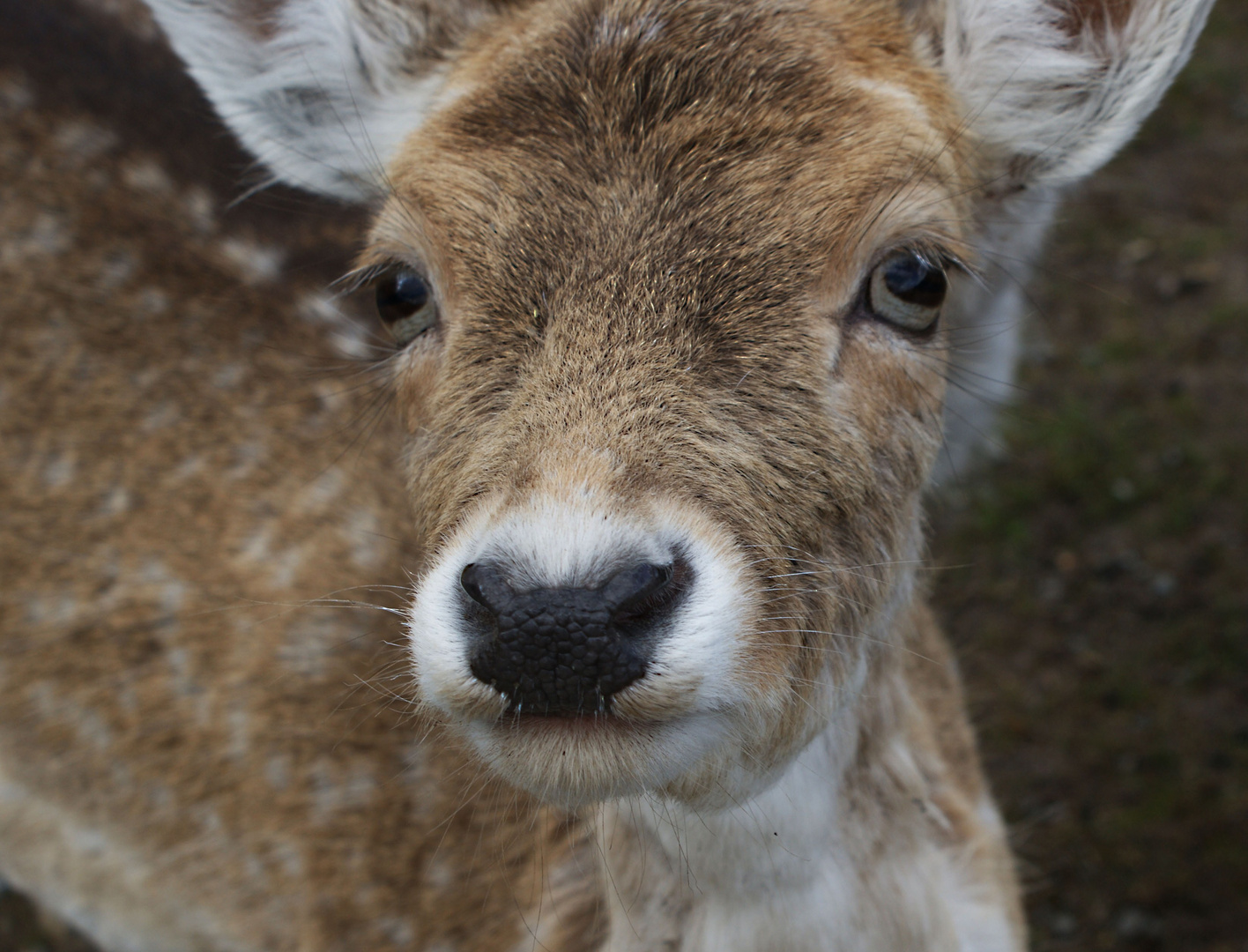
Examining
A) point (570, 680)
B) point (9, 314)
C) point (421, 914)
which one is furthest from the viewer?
point (9, 314)

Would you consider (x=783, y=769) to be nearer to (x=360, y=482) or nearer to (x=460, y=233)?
(x=460, y=233)

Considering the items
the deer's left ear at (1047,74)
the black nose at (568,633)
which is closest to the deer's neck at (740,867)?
the black nose at (568,633)

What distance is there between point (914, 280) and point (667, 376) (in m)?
0.63

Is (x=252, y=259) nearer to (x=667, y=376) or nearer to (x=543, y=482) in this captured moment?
(x=667, y=376)

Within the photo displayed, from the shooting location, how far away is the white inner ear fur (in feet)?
8.42

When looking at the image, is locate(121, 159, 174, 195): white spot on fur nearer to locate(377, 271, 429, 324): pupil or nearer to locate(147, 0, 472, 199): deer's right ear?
locate(147, 0, 472, 199): deer's right ear

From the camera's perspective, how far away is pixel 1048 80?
8.80ft

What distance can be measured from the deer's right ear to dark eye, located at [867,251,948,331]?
1284mm

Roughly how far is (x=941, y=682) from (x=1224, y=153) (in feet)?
17.6

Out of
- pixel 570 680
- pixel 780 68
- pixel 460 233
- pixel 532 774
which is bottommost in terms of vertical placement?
pixel 532 774

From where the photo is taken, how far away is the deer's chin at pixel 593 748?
1.92 meters

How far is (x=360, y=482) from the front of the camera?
12.7 feet

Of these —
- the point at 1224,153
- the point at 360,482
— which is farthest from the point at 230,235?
the point at 1224,153

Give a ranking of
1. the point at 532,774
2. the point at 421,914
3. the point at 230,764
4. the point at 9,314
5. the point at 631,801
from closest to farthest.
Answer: the point at 532,774 < the point at 631,801 < the point at 421,914 < the point at 230,764 < the point at 9,314
